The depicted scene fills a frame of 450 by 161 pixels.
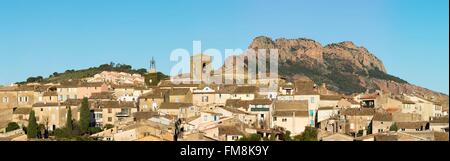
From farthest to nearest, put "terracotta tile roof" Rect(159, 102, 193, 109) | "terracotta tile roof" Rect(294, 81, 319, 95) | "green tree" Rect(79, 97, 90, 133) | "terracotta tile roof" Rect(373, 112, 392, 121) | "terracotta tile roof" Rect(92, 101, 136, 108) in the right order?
"terracotta tile roof" Rect(92, 101, 136, 108), "terracotta tile roof" Rect(294, 81, 319, 95), "terracotta tile roof" Rect(159, 102, 193, 109), "green tree" Rect(79, 97, 90, 133), "terracotta tile roof" Rect(373, 112, 392, 121)

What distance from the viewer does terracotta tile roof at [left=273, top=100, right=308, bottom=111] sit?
1192 inches

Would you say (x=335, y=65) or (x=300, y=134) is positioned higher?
(x=335, y=65)

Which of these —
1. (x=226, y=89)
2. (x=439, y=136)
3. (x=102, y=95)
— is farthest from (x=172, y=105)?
(x=439, y=136)

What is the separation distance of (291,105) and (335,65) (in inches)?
2116

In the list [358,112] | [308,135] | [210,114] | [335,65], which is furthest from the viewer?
[335,65]

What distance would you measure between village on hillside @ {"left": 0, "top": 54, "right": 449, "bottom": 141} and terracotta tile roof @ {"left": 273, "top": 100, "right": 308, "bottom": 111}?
50 millimetres

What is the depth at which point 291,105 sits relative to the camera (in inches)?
A: 1204

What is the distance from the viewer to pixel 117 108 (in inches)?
1267

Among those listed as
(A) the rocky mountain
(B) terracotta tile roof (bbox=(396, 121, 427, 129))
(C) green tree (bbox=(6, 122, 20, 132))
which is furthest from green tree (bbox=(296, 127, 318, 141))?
(A) the rocky mountain

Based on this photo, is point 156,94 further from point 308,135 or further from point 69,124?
point 308,135

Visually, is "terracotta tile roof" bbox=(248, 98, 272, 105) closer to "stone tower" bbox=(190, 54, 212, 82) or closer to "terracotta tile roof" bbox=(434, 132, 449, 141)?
"terracotta tile roof" bbox=(434, 132, 449, 141)
